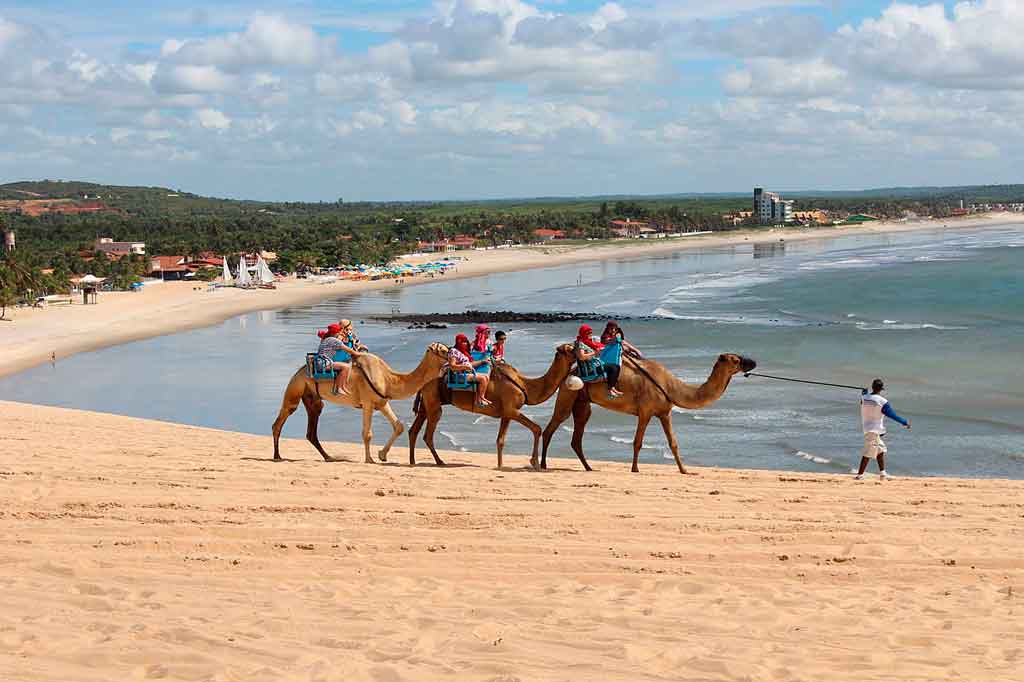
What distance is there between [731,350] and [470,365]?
2533 centimetres

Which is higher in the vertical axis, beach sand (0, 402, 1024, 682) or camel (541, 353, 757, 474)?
camel (541, 353, 757, 474)

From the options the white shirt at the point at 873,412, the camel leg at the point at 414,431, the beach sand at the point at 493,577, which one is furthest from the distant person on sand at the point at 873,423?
the camel leg at the point at 414,431

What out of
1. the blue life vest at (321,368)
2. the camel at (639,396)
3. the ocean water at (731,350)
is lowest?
the ocean water at (731,350)

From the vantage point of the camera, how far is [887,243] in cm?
14338

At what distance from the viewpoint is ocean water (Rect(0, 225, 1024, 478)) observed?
22422 millimetres

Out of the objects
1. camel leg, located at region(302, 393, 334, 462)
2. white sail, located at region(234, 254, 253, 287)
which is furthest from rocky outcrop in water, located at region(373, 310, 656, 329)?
camel leg, located at region(302, 393, 334, 462)

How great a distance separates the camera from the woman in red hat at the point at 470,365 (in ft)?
49.8

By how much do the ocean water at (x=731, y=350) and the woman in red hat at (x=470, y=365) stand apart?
3.30 metres

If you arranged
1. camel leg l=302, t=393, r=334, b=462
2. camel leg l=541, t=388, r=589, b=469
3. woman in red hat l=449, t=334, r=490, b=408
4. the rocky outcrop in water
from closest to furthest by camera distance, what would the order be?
woman in red hat l=449, t=334, r=490, b=408 < camel leg l=541, t=388, r=589, b=469 < camel leg l=302, t=393, r=334, b=462 < the rocky outcrop in water

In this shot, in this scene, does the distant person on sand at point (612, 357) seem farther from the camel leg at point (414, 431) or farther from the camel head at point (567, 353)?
the camel leg at point (414, 431)

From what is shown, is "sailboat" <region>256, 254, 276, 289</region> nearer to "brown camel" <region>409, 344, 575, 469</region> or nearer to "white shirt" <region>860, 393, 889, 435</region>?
"brown camel" <region>409, 344, 575, 469</region>

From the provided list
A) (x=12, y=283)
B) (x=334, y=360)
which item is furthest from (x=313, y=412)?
(x=12, y=283)

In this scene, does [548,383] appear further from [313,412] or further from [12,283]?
[12,283]

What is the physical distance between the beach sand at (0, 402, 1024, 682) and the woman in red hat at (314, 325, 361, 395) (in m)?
2.19
